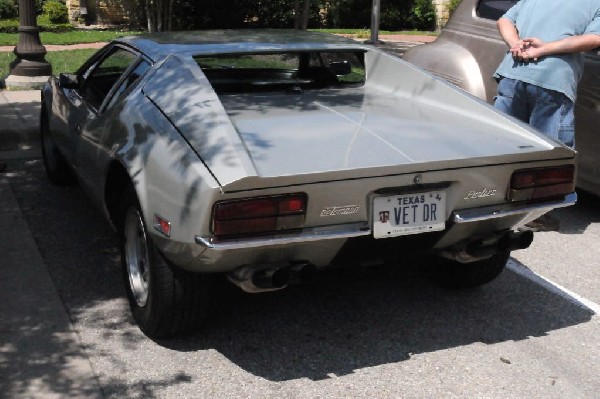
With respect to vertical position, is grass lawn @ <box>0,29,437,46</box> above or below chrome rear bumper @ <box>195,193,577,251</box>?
below

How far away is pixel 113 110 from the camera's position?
4.18m

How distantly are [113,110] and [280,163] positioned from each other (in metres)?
1.35

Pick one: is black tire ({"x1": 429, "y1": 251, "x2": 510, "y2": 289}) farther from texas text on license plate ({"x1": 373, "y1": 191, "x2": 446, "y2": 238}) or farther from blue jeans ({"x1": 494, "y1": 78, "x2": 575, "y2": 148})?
blue jeans ({"x1": 494, "y1": 78, "x2": 575, "y2": 148})

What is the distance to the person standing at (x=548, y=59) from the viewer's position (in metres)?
5.08

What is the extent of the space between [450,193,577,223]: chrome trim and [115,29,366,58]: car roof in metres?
A: 1.48

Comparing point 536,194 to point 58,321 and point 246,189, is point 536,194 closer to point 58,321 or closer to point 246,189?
point 246,189

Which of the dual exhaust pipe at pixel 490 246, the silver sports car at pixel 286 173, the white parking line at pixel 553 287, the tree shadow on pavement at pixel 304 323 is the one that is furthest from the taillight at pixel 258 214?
the white parking line at pixel 553 287

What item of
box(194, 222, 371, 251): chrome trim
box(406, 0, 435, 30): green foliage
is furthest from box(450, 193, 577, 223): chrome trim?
box(406, 0, 435, 30): green foliage

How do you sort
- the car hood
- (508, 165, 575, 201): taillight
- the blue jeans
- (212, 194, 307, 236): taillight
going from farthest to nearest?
the blue jeans, (508, 165, 575, 201): taillight, the car hood, (212, 194, 307, 236): taillight

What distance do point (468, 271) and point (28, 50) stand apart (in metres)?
8.10

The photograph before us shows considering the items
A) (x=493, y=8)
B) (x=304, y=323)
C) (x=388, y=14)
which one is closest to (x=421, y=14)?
(x=388, y=14)

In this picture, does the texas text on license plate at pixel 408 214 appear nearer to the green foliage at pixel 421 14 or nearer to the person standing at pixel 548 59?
the person standing at pixel 548 59

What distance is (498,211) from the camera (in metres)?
3.57

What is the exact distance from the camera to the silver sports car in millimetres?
3162
